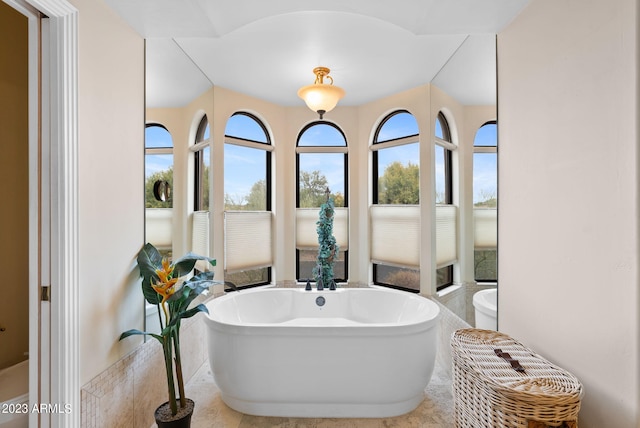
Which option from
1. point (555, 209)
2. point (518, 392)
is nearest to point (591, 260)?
point (555, 209)

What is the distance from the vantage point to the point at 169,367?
1960mm

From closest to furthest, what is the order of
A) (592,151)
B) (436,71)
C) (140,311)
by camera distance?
(592,151) → (140,311) → (436,71)

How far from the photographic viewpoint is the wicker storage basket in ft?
4.13

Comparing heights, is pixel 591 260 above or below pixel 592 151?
below

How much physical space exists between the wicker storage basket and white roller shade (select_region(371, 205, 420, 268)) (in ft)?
5.47

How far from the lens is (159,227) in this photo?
240cm

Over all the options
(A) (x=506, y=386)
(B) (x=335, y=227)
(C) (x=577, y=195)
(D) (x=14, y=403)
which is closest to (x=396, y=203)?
(B) (x=335, y=227)

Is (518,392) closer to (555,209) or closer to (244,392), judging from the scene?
(555,209)

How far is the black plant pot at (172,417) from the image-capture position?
1896mm

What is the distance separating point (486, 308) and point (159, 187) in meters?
2.45

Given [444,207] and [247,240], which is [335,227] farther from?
[444,207]

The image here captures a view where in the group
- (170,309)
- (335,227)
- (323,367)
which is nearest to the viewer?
(170,309)

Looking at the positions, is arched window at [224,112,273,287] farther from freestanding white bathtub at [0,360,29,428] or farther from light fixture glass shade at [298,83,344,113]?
freestanding white bathtub at [0,360,29,428]

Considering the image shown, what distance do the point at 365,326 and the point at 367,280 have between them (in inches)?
70.4
